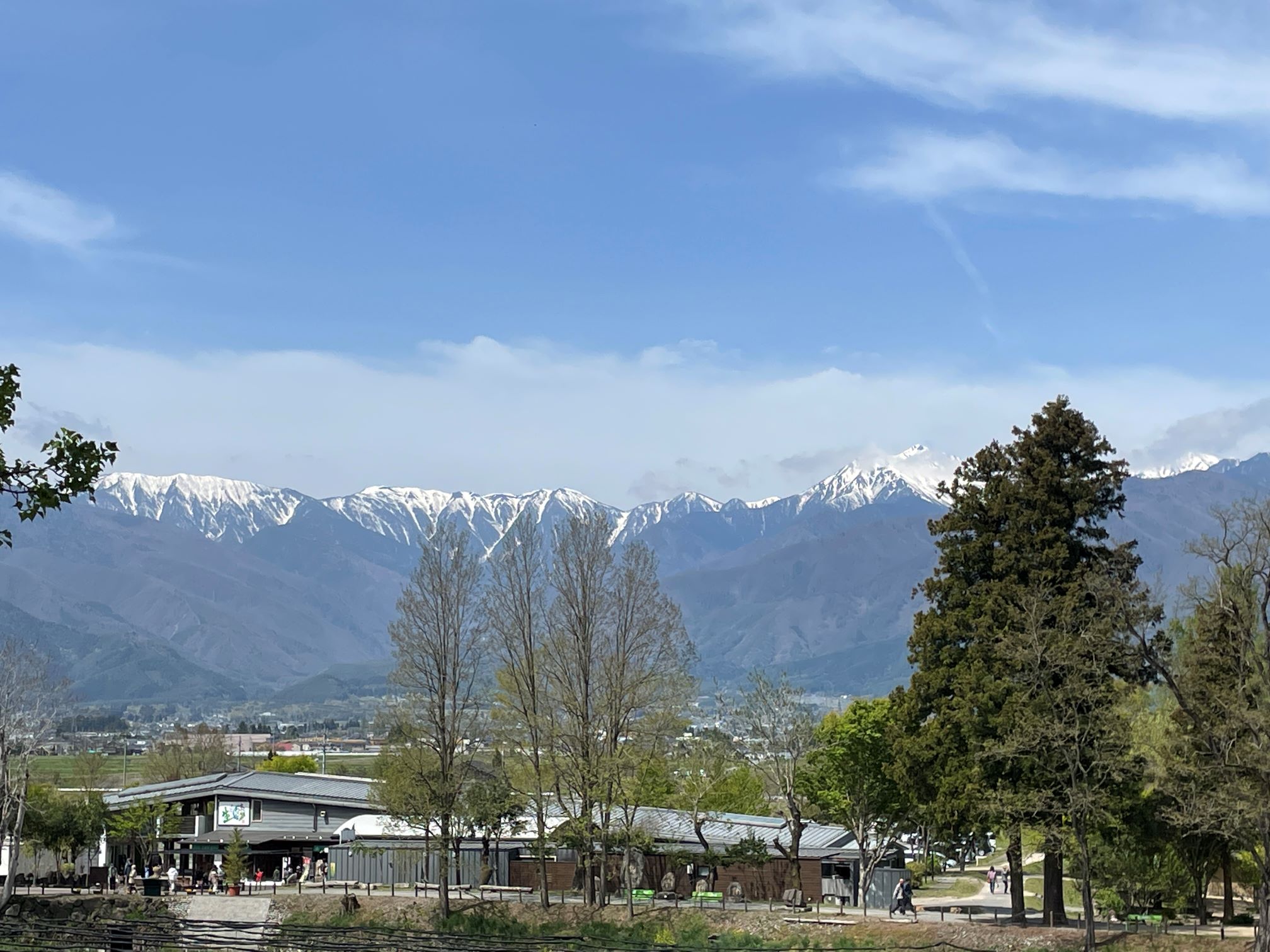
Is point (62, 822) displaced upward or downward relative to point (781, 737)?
downward

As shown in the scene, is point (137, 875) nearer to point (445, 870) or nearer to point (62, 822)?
point (62, 822)

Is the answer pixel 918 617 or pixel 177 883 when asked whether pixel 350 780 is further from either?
pixel 918 617

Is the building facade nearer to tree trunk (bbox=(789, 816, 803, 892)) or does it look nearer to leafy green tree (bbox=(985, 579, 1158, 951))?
tree trunk (bbox=(789, 816, 803, 892))

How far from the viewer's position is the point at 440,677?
66438 millimetres

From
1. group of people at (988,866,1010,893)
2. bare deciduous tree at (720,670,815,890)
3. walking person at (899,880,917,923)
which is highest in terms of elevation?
bare deciduous tree at (720,670,815,890)

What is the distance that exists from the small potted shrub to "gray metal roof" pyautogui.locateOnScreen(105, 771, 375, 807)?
8.15 meters

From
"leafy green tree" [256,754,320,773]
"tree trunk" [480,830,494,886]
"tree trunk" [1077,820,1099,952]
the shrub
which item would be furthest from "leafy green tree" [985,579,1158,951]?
"leafy green tree" [256,754,320,773]

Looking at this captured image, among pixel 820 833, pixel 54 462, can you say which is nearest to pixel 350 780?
pixel 820 833

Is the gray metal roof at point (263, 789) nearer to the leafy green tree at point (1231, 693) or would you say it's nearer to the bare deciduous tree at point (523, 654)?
the bare deciduous tree at point (523, 654)

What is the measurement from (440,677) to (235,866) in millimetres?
18659

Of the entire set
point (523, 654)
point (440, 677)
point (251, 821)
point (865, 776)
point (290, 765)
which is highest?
point (523, 654)

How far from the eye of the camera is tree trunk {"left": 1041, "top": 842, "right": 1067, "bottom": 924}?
172 feet

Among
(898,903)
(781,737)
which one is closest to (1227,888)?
(898,903)

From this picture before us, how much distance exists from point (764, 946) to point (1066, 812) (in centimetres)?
1233
